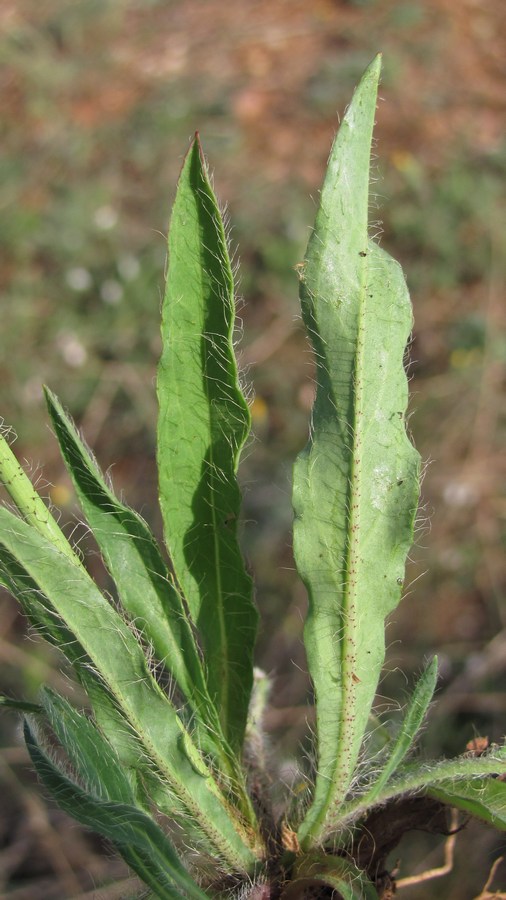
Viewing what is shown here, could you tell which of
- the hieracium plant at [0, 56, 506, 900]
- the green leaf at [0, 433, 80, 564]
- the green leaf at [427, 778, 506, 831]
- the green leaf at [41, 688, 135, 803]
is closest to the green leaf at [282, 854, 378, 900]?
the hieracium plant at [0, 56, 506, 900]

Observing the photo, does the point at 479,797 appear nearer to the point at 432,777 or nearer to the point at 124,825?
the point at 432,777

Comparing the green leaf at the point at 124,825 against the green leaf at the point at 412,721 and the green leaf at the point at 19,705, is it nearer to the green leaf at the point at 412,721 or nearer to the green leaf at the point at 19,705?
the green leaf at the point at 19,705

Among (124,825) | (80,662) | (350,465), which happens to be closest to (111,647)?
(80,662)

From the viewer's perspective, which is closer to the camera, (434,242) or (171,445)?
(171,445)

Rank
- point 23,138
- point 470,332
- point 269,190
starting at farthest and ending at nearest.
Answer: point 23,138 < point 269,190 < point 470,332

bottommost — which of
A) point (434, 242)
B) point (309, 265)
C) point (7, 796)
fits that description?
point (7, 796)

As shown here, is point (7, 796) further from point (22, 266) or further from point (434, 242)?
point (434, 242)

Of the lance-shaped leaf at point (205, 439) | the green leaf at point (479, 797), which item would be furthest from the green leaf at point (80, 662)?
the green leaf at point (479, 797)

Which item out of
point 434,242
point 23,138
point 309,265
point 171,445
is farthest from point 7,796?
point 23,138
